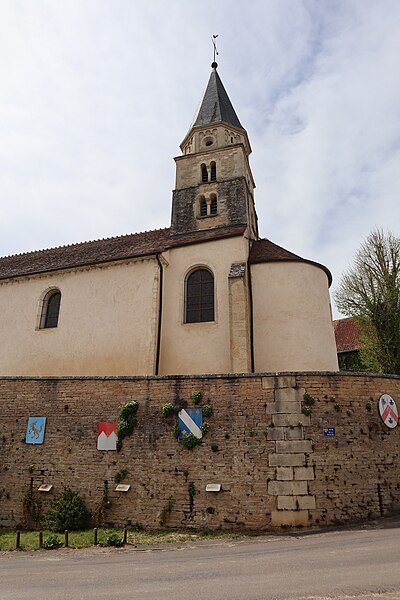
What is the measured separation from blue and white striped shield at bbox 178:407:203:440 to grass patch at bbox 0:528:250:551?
2322 mm

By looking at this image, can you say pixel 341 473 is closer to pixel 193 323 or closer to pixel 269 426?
pixel 269 426

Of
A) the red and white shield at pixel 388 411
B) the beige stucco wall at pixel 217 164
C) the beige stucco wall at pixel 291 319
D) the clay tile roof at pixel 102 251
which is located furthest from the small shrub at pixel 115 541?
the beige stucco wall at pixel 217 164

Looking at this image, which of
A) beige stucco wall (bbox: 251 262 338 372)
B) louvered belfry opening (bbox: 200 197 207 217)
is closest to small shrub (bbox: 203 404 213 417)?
beige stucco wall (bbox: 251 262 338 372)

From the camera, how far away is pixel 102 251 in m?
21.6

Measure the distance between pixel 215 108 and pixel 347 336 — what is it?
→ 18388mm

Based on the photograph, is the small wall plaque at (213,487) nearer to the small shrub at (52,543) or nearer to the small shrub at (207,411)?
the small shrub at (207,411)

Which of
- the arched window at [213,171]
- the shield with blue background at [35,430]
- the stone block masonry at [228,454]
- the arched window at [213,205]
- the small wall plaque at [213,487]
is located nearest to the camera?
the stone block masonry at [228,454]

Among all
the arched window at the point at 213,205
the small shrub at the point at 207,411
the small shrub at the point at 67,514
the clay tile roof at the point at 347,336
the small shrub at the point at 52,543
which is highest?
the arched window at the point at 213,205

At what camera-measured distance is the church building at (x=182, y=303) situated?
56.0ft

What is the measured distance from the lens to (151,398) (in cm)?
1186

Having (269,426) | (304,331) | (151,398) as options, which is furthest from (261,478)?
(304,331)

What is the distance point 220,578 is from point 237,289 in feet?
38.1

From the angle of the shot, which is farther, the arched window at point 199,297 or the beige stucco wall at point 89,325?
the arched window at point 199,297

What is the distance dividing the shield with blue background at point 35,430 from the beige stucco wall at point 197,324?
6.30m
